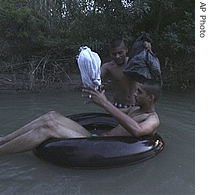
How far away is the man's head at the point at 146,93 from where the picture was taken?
3.37m

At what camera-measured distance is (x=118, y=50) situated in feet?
13.6

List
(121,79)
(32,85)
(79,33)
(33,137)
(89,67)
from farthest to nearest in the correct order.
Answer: (79,33), (32,85), (121,79), (33,137), (89,67)

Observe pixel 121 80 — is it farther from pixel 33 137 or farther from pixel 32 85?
pixel 32 85

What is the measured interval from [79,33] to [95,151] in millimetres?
5877

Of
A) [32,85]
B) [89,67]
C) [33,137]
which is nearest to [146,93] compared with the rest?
[89,67]

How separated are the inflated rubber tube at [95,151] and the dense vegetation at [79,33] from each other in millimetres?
5003

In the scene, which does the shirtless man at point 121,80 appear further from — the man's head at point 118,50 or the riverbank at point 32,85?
the riverbank at point 32,85

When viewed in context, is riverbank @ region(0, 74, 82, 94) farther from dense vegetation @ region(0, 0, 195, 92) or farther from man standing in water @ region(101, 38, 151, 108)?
man standing in water @ region(101, 38, 151, 108)

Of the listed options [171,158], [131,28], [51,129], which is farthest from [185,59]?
[51,129]

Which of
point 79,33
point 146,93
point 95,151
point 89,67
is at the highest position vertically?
point 79,33

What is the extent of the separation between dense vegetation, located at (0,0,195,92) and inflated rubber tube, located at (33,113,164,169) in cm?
500

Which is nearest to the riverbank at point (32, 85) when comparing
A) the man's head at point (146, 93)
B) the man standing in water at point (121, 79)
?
the man standing in water at point (121, 79)

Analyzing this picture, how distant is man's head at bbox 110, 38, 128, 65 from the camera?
4105 millimetres

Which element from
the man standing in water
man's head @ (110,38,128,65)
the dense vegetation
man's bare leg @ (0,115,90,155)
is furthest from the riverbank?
man's bare leg @ (0,115,90,155)
